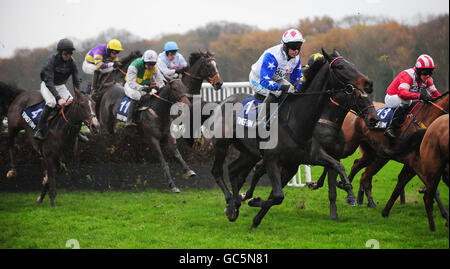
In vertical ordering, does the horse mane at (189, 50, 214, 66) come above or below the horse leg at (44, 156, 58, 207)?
above

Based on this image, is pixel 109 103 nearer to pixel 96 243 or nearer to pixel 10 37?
pixel 10 37

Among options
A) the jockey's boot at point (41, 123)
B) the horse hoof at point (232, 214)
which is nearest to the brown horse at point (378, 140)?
the horse hoof at point (232, 214)

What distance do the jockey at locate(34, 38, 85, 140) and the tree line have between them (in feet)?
7.66

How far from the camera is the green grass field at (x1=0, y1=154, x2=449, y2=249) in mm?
5672

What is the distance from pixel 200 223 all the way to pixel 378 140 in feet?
9.19

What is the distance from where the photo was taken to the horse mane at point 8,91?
9.44 metres

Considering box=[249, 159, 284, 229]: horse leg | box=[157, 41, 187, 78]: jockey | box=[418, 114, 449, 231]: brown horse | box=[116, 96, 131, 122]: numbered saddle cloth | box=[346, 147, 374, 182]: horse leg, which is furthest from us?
box=[157, 41, 187, 78]: jockey

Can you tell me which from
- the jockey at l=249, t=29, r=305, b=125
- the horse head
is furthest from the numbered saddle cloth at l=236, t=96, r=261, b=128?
the horse head

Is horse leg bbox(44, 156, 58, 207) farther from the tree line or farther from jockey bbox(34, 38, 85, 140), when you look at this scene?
the tree line

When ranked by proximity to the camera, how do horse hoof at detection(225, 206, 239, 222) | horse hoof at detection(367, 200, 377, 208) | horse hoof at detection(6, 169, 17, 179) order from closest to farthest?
horse hoof at detection(225, 206, 239, 222) → horse hoof at detection(367, 200, 377, 208) → horse hoof at detection(6, 169, 17, 179)

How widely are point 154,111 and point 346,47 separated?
5116 millimetres

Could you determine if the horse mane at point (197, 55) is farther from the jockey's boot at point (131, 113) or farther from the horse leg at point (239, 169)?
the horse leg at point (239, 169)

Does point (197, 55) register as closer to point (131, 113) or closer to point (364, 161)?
point (131, 113)
